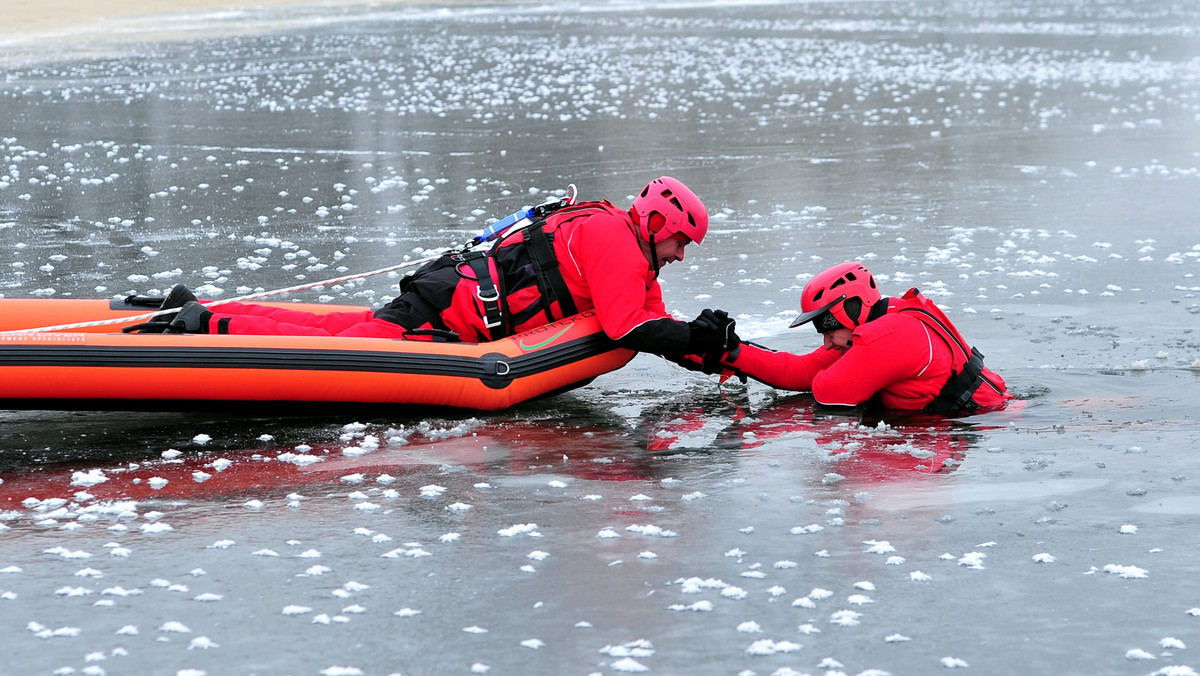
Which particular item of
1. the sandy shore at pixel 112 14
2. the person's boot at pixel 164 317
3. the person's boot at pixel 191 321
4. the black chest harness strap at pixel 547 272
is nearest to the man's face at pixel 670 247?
the black chest harness strap at pixel 547 272

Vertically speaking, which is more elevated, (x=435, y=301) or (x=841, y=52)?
(x=841, y=52)

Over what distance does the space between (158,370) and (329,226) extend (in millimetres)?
4811

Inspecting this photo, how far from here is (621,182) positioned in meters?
11.8

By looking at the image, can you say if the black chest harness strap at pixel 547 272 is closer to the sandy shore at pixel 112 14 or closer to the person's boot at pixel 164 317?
the person's boot at pixel 164 317

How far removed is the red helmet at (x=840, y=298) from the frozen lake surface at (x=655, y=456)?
46cm

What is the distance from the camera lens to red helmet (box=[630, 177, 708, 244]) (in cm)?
584

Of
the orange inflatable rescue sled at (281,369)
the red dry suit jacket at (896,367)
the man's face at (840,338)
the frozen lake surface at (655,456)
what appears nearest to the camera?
the frozen lake surface at (655,456)

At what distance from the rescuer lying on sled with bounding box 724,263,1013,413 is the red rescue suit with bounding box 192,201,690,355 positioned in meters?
0.67

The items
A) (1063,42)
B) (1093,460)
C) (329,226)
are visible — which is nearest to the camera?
(1093,460)

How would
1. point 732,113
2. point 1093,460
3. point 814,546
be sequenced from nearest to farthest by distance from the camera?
point 814,546, point 1093,460, point 732,113

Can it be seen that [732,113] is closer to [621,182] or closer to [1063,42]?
[621,182]

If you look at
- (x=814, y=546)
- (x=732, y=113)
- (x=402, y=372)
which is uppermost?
(x=732, y=113)

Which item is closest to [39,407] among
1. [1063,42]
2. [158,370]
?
[158,370]

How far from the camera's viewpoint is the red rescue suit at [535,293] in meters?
5.80
